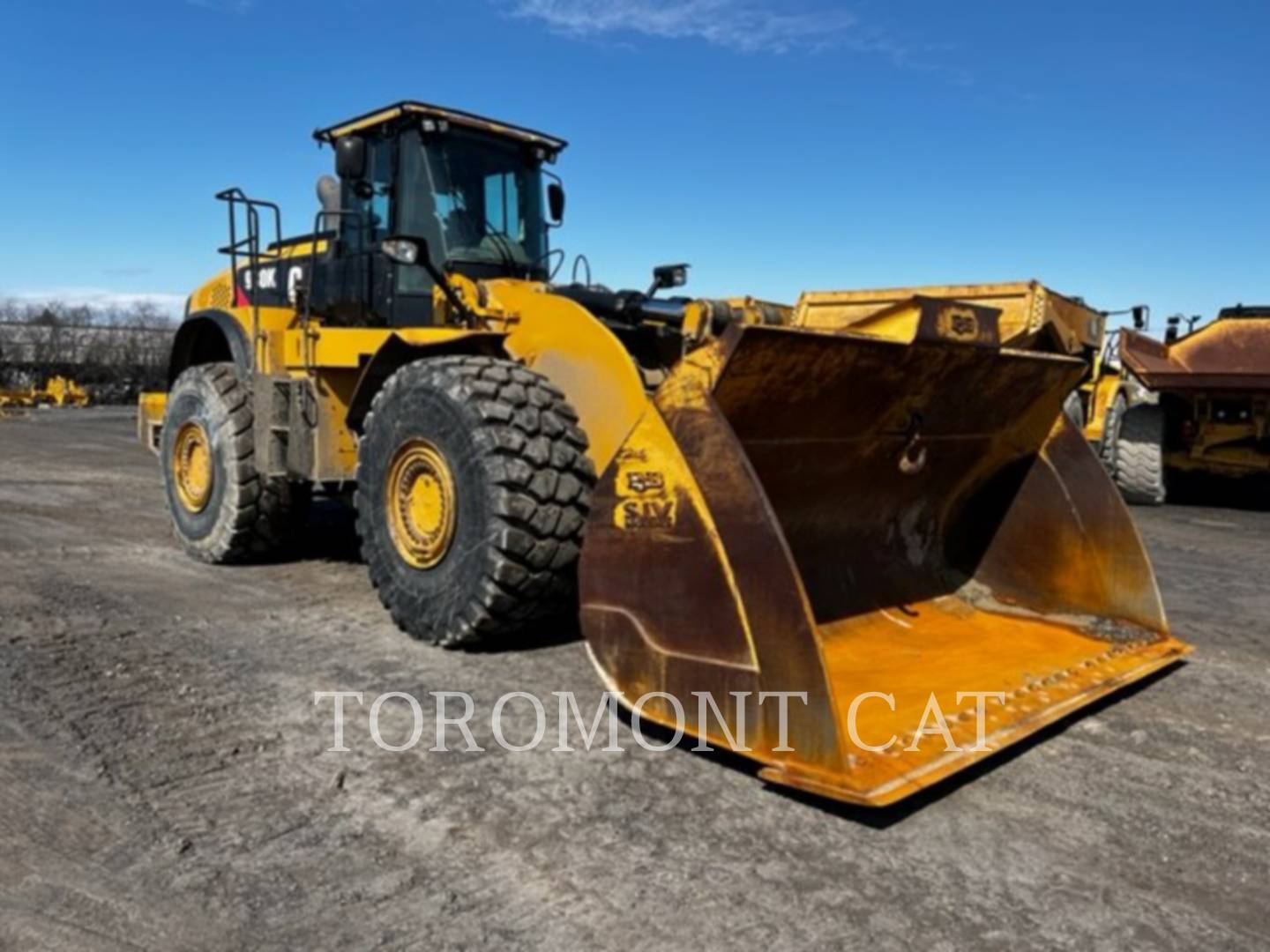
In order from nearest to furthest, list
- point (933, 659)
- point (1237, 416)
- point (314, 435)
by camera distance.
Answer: point (933, 659) → point (314, 435) → point (1237, 416)

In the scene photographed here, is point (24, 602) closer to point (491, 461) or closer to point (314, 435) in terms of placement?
point (314, 435)

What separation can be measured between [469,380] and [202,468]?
3.19 metres

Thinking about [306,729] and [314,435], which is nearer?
[306,729]

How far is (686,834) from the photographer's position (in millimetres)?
2881

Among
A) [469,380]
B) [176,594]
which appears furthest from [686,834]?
[176,594]

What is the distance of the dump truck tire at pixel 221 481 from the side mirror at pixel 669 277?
2.52 meters

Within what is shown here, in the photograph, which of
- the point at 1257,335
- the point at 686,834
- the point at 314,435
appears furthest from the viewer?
the point at 1257,335

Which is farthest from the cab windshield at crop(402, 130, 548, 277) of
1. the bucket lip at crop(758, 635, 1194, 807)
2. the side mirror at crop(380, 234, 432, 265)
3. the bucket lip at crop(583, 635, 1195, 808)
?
the bucket lip at crop(758, 635, 1194, 807)

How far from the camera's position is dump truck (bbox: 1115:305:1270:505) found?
1076 cm

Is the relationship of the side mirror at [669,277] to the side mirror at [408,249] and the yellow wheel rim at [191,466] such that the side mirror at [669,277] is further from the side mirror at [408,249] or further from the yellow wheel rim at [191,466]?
the yellow wheel rim at [191,466]

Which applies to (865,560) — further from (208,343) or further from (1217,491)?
(1217,491)

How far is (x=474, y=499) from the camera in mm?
4320

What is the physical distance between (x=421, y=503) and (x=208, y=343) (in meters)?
3.60

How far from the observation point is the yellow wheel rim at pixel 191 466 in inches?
267
